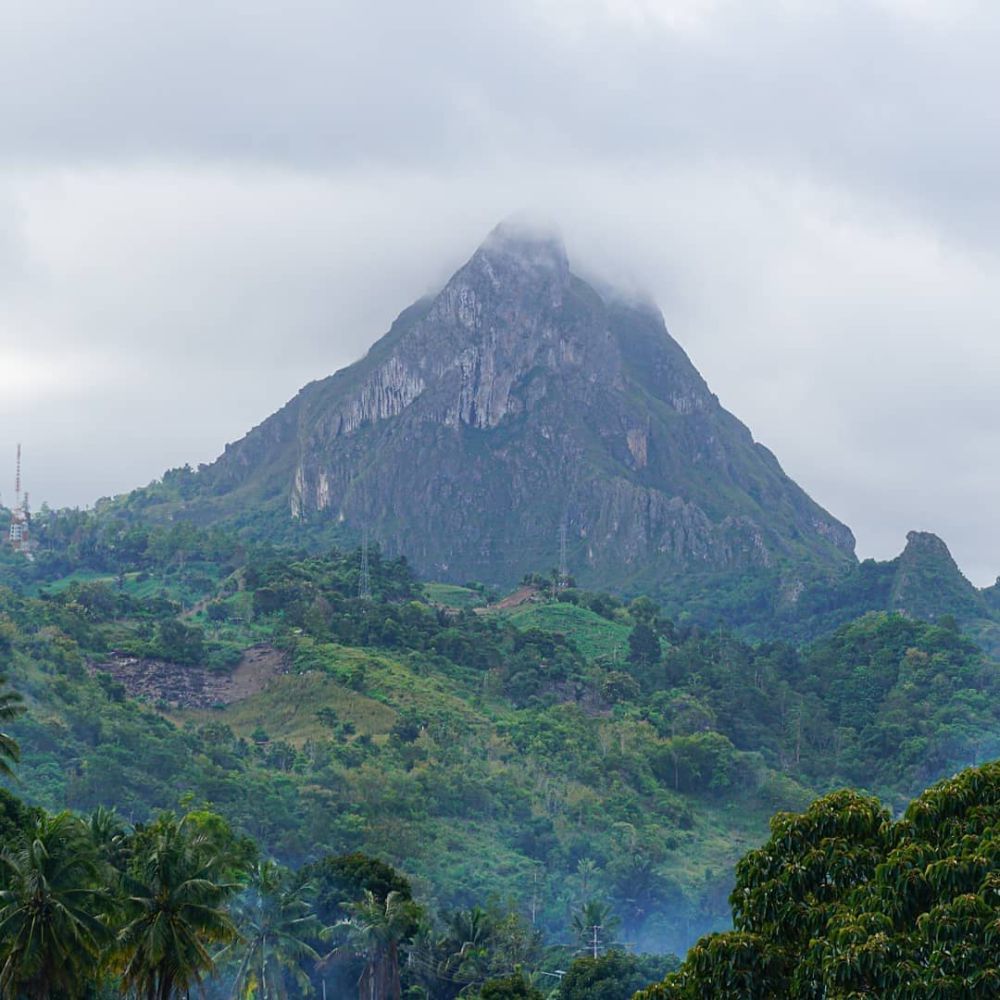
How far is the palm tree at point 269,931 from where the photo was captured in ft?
273

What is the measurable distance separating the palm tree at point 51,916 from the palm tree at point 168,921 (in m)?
1.62

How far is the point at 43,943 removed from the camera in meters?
50.8

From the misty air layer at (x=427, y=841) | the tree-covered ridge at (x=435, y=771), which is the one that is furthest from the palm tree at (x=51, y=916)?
the tree-covered ridge at (x=435, y=771)

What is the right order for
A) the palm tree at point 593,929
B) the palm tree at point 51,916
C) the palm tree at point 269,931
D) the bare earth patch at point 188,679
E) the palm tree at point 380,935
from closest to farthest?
the palm tree at point 51,916 → the palm tree at point 269,931 → the palm tree at point 380,935 → the palm tree at point 593,929 → the bare earth patch at point 188,679

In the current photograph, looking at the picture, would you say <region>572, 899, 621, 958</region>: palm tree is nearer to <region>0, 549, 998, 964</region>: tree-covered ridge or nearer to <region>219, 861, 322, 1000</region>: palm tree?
<region>0, 549, 998, 964</region>: tree-covered ridge

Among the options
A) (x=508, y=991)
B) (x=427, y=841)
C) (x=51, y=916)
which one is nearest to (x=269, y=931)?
(x=508, y=991)

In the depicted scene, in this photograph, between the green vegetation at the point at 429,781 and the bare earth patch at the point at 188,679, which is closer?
the green vegetation at the point at 429,781

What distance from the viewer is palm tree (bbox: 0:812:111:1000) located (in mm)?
50812

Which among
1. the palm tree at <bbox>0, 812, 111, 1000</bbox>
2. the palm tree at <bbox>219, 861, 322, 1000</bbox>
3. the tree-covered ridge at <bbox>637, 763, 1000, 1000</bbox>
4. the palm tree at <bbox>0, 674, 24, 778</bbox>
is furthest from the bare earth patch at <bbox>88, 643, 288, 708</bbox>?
the tree-covered ridge at <bbox>637, 763, 1000, 1000</bbox>

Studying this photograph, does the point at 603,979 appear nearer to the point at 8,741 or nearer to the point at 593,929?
the point at 593,929

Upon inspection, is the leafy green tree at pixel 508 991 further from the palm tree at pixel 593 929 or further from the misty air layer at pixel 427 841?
the palm tree at pixel 593 929

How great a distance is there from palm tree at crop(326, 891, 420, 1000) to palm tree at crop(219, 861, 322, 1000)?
2.24 m

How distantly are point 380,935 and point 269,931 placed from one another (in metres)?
5.73

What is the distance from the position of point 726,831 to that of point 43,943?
130158mm
